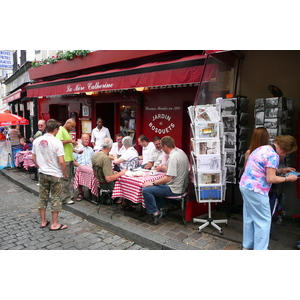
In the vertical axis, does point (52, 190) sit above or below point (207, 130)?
below

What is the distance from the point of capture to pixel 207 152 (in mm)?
4223

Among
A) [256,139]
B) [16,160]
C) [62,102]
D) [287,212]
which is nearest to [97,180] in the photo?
[256,139]

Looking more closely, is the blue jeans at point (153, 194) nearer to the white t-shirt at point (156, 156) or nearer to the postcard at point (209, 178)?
the postcard at point (209, 178)

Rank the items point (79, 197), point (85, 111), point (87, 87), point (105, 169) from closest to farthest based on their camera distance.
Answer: point (105, 169) < point (79, 197) < point (87, 87) < point (85, 111)

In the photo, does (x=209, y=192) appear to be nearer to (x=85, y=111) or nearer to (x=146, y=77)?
(x=146, y=77)

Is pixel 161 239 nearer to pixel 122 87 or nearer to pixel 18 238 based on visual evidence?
pixel 18 238

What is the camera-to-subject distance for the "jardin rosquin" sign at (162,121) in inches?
280

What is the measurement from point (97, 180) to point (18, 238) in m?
1.68

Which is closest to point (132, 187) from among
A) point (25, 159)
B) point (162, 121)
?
point (162, 121)

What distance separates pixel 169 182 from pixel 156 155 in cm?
126

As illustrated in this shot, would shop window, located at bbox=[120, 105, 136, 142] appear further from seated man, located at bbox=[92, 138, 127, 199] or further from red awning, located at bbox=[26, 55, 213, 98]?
seated man, located at bbox=[92, 138, 127, 199]

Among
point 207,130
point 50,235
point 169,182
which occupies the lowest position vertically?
point 50,235

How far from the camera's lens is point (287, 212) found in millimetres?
4918

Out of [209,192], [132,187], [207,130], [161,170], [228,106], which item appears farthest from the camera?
[161,170]
